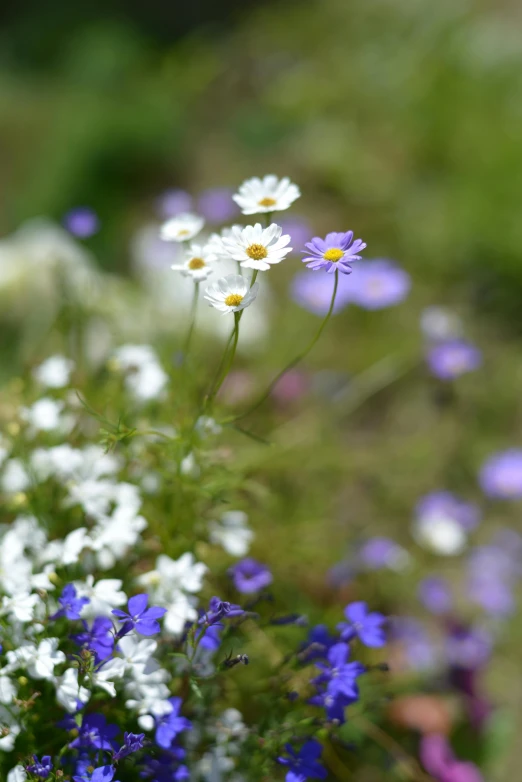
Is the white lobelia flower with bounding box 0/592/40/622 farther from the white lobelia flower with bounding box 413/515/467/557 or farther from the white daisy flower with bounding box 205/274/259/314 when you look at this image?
the white lobelia flower with bounding box 413/515/467/557

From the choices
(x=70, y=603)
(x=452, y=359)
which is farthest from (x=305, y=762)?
(x=452, y=359)

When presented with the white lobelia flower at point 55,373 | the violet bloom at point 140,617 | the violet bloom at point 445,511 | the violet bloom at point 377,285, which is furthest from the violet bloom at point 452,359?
the violet bloom at point 140,617

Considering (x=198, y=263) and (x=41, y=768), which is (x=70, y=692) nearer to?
(x=41, y=768)

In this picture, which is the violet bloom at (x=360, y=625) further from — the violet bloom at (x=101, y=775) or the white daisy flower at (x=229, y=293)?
the white daisy flower at (x=229, y=293)

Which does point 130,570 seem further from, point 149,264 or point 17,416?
point 149,264

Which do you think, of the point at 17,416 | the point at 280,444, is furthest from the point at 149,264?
the point at 17,416

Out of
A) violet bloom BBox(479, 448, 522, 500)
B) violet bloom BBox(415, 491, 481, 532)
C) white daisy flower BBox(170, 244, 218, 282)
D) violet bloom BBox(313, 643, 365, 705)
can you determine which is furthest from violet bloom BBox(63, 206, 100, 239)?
violet bloom BBox(479, 448, 522, 500)
